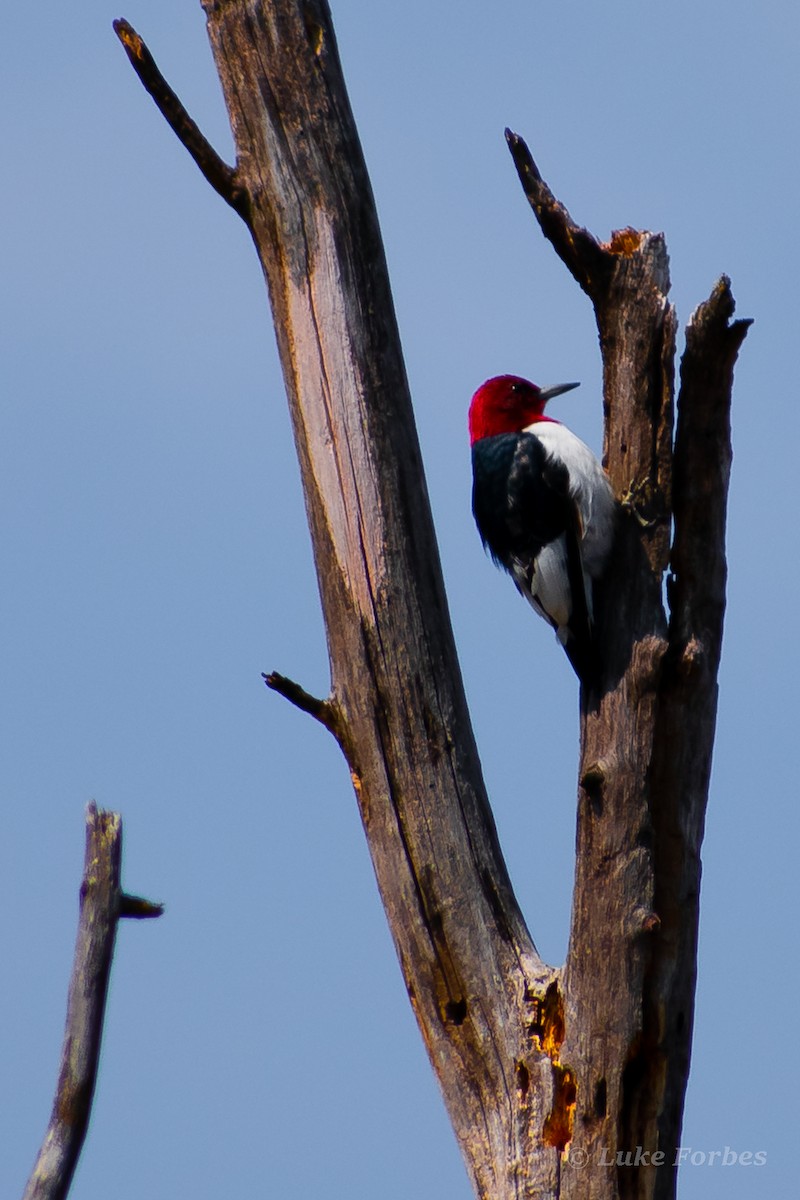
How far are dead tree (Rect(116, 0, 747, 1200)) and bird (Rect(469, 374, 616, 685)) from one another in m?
0.15

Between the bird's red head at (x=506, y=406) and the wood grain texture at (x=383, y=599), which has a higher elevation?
the bird's red head at (x=506, y=406)

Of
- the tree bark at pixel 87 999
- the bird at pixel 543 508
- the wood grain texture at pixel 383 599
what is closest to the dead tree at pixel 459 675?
the wood grain texture at pixel 383 599

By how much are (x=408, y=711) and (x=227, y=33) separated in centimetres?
204

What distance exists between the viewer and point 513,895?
421 cm

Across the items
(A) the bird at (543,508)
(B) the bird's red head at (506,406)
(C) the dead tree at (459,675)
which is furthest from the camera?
(B) the bird's red head at (506,406)

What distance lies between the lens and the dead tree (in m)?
3.98

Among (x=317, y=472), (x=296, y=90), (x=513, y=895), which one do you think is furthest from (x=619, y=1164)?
(x=296, y=90)

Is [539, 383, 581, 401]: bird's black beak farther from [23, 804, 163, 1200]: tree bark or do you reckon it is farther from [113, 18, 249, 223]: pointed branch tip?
[23, 804, 163, 1200]: tree bark

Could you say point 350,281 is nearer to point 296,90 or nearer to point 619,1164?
point 296,90

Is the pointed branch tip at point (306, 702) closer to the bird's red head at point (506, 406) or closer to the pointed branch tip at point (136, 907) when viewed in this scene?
the pointed branch tip at point (136, 907)

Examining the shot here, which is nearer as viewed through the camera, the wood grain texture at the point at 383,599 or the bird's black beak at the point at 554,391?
the wood grain texture at the point at 383,599

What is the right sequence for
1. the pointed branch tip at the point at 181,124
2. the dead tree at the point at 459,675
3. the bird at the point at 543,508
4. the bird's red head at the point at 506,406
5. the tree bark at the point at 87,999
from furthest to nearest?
the bird's red head at the point at 506,406 → the bird at the point at 543,508 → the pointed branch tip at the point at 181,124 → the dead tree at the point at 459,675 → the tree bark at the point at 87,999

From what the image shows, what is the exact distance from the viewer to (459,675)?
4.27 m

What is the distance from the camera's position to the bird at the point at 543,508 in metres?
Result: 4.53
